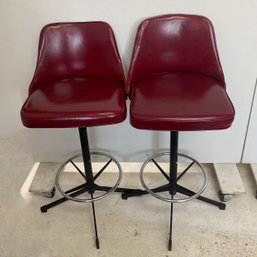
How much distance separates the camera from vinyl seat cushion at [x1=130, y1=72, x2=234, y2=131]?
1.13 m

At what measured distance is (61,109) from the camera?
1.20 metres

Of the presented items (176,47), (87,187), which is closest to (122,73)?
(176,47)

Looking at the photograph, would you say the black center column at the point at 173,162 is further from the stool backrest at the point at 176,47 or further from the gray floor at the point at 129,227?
the stool backrest at the point at 176,47

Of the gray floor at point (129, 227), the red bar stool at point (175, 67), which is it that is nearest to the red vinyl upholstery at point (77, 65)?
the red bar stool at point (175, 67)

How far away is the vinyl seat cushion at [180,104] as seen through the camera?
1127mm

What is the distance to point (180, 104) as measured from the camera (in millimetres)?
1192

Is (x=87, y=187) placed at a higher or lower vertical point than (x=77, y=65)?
lower

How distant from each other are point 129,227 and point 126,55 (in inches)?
34.8

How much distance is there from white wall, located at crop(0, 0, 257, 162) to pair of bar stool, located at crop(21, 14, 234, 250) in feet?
0.30

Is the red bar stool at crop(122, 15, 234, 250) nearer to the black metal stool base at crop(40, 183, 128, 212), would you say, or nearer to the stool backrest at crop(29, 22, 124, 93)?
the stool backrest at crop(29, 22, 124, 93)

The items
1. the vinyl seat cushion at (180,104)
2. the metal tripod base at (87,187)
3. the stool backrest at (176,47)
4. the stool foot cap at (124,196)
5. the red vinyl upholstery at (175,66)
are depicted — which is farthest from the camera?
the stool foot cap at (124,196)

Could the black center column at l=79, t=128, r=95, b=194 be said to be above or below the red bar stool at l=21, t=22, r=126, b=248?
below

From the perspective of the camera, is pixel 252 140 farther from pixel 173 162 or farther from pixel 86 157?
pixel 86 157

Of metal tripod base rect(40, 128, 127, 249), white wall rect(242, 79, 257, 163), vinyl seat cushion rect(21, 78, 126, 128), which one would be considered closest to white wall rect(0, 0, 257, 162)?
white wall rect(242, 79, 257, 163)
